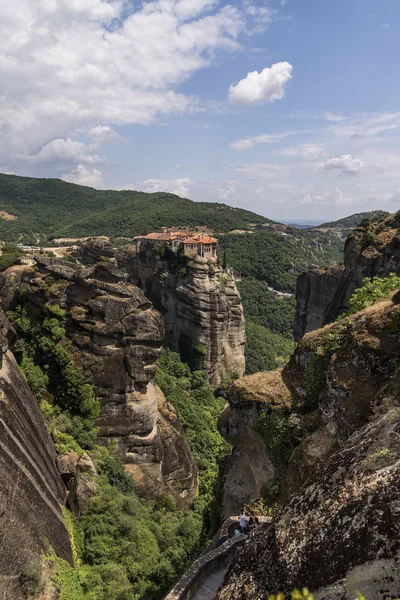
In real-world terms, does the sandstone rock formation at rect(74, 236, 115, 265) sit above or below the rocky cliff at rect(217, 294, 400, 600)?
above

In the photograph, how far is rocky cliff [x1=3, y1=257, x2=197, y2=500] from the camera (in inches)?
1043

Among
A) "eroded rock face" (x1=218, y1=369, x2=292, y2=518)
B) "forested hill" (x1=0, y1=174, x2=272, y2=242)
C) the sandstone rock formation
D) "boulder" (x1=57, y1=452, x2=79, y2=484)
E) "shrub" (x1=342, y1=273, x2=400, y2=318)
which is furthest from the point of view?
"forested hill" (x1=0, y1=174, x2=272, y2=242)

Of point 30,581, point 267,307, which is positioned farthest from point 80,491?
point 267,307

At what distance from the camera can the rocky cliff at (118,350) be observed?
Result: 26.5 meters

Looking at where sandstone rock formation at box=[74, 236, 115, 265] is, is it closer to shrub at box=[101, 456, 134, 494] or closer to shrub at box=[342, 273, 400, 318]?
shrub at box=[101, 456, 134, 494]

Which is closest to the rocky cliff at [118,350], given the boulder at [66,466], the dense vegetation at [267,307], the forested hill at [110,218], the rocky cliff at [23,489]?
the boulder at [66,466]

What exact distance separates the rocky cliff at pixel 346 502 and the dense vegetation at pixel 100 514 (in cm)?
951

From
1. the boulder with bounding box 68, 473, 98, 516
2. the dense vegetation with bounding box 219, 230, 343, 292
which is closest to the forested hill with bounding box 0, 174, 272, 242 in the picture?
the dense vegetation with bounding box 219, 230, 343, 292

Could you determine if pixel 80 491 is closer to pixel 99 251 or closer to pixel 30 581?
pixel 30 581

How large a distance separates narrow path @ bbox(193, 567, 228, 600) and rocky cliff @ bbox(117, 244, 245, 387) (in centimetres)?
3990

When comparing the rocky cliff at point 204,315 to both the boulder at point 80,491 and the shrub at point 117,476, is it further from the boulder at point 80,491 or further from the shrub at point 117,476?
the boulder at point 80,491

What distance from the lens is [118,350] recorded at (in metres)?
26.7

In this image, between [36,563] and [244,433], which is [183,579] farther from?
[36,563]

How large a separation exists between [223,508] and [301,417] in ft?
20.2
